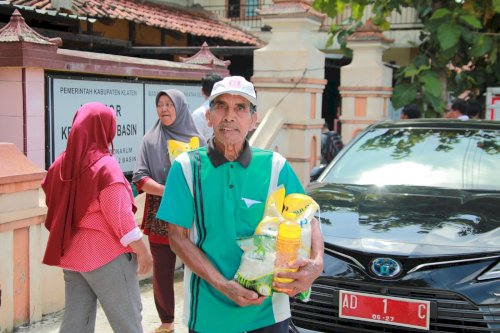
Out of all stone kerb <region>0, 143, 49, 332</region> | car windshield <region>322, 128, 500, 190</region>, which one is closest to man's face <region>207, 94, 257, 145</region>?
stone kerb <region>0, 143, 49, 332</region>

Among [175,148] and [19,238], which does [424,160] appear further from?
[19,238]

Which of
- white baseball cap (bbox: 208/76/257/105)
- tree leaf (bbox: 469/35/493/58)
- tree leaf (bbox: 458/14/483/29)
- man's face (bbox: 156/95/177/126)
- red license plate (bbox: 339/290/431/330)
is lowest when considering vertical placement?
red license plate (bbox: 339/290/431/330)

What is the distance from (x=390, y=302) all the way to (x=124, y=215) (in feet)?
4.79

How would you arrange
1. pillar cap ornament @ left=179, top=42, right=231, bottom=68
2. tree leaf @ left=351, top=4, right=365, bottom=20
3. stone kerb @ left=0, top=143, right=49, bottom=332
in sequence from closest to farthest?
1. stone kerb @ left=0, top=143, right=49, bottom=332
2. pillar cap ornament @ left=179, top=42, right=231, bottom=68
3. tree leaf @ left=351, top=4, right=365, bottom=20

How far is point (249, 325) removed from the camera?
2.37m

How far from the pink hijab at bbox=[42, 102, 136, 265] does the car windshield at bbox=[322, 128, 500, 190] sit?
2049mm

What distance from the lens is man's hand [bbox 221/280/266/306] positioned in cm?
220

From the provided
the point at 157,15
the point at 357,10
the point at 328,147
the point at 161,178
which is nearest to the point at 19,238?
the point at 161,178

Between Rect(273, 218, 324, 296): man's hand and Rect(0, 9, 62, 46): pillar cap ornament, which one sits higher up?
Rect(0, 9, 62, 46): pillar cap ornament

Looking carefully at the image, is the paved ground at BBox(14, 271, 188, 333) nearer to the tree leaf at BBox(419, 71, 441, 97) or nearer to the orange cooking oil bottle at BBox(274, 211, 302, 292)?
the orange cooking oil bottle at BBox(274, 211, 302, 292)

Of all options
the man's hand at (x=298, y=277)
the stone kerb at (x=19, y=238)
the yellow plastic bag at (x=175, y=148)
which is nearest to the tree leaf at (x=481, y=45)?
the yellow plastic bag at (x=175, y=148)

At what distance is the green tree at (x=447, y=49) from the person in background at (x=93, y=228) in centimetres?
690

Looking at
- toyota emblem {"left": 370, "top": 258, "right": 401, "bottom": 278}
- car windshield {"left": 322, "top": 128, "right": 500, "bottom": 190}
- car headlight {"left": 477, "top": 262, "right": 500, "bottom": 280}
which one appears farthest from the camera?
car windshield {"left": 322, "top": 128, "right": 500, "bottom": 190}

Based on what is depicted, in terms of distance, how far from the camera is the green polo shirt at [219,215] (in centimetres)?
236
